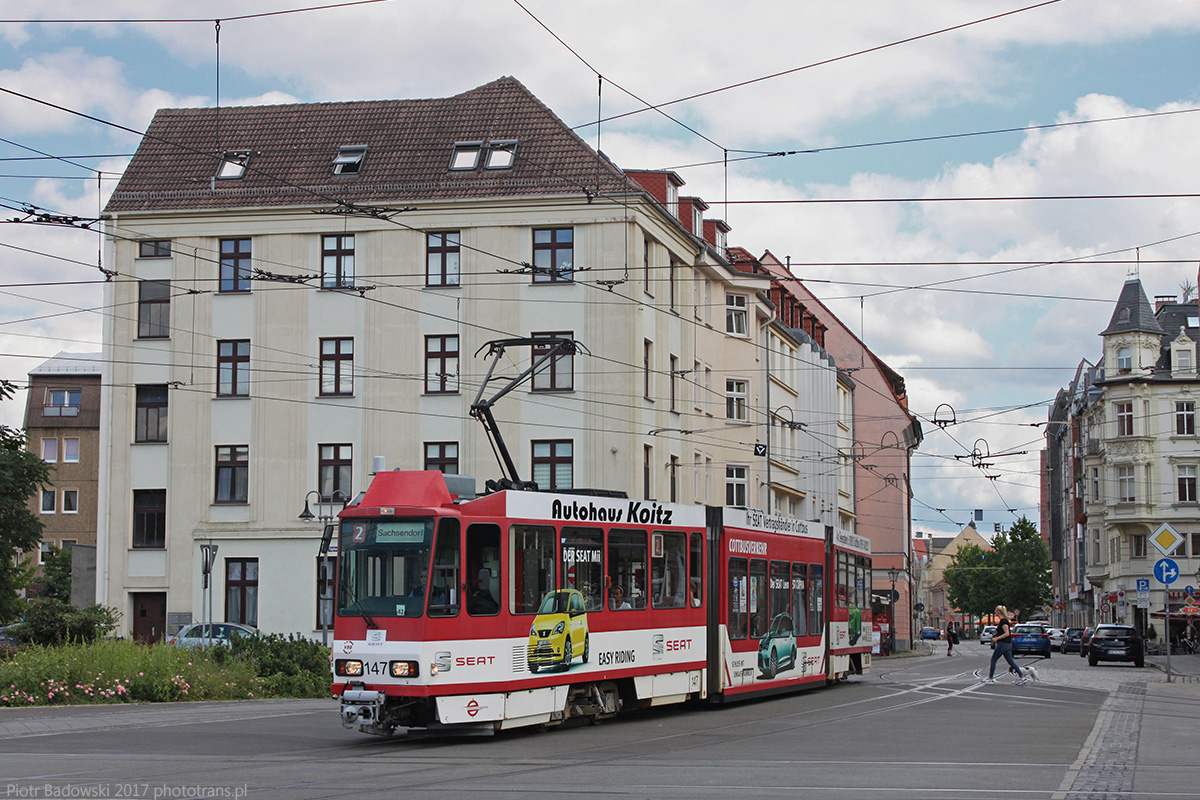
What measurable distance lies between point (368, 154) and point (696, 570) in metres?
25.5

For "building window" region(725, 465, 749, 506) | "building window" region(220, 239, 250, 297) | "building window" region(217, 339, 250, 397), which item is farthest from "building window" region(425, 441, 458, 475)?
"building window" region(725, 465, 749, 506)

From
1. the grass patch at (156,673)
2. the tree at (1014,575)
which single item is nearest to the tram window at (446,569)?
the grass patch at (156,673)

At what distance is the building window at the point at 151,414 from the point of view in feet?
144

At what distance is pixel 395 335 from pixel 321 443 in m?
3.81

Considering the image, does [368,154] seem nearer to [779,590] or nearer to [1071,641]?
[779,590]

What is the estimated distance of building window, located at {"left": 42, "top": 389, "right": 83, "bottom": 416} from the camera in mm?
76000

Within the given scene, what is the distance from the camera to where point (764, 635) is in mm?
24578

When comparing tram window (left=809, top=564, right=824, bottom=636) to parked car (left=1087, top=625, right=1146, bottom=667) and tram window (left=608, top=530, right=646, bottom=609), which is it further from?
parked car (left=1087, top=625, right=1146, bottom=667)

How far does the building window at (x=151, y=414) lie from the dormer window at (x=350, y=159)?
27.6ft

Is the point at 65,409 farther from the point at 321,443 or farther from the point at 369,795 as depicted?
the point at 369,795

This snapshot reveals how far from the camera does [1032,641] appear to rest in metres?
60.5

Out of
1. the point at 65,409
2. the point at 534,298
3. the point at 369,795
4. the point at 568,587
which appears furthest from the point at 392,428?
the point at 65,409

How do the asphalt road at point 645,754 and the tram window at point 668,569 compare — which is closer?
the asphalt road at point 645,754

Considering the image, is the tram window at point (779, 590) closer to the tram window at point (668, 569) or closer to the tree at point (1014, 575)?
the tram window at point (668, 569)
